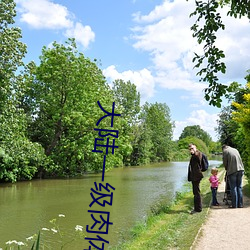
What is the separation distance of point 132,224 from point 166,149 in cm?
6343

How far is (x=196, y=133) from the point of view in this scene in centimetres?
13750

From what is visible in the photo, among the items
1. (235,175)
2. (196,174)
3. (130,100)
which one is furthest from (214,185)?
(130,100)

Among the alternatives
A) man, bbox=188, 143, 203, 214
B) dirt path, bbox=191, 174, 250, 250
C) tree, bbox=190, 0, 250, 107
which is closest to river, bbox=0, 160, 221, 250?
man, bbox=188, 143, 203, 214

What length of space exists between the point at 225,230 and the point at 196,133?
5217 inches

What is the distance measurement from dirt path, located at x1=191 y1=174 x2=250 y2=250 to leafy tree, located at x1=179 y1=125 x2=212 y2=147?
128 meters

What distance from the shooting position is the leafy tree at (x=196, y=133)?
13700cm

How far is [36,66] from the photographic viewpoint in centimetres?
2777

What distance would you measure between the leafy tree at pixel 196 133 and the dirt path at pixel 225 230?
127901mm

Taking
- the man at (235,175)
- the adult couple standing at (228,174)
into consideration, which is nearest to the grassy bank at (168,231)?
the adult couple standing at (228,174)

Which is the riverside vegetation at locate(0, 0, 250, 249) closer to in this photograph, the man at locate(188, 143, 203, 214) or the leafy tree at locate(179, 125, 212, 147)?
the man at locate(188, 143, 203, 214)

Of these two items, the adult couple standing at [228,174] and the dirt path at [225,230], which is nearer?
the dirt path at [225,230]

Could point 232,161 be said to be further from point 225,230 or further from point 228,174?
point 225,230

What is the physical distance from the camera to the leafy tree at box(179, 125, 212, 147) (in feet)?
449

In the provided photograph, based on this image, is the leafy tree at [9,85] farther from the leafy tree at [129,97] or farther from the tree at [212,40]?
the leafy tree at [129,97]
